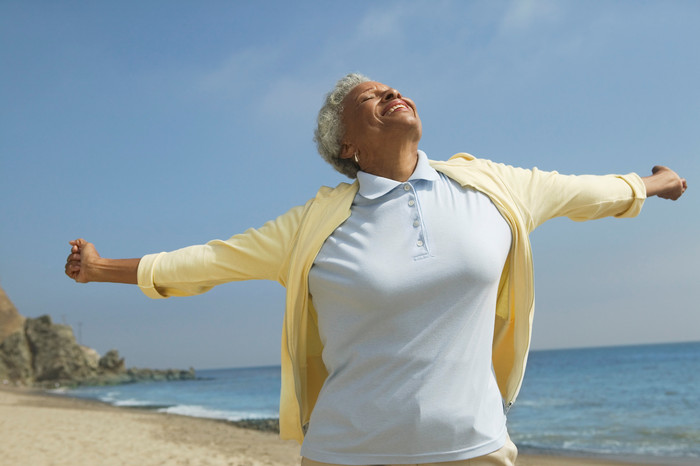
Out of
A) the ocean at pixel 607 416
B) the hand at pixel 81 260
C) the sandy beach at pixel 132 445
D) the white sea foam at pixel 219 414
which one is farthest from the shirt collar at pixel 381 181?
the white sea foam at pixel 219 414

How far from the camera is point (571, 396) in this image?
23016 millimetres

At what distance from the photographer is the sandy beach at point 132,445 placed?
834 centimetres

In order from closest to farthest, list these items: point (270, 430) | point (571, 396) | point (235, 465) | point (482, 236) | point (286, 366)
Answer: point (482, 236) → point (286, 366) → point (235, 465) → point (270, 430) → point (571, 396)

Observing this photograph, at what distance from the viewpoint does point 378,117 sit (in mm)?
1896

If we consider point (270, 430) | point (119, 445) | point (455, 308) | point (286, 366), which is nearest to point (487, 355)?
point (455, 308)

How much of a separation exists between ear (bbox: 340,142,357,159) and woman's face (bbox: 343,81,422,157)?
0.02 meters

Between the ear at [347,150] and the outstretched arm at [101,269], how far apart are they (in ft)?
2.47

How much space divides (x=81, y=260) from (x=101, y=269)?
0.09 m

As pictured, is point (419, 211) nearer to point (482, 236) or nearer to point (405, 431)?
point (482, 236)

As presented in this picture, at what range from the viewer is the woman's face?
73.4 inches

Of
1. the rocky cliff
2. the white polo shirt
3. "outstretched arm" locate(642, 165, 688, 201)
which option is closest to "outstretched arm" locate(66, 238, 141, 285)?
the white polo shirt

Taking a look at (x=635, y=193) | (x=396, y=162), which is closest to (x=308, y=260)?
(x=396, y=162)

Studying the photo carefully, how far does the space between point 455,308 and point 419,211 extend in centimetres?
30

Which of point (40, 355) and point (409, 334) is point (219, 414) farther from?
point (40, 355)
